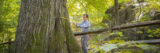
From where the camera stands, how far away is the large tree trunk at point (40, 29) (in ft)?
8.15

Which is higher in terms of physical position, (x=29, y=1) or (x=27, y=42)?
(x=29, y=1)

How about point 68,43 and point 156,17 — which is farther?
point 156,17

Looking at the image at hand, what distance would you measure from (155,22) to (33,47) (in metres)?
2.62

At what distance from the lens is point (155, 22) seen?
2.42 meters

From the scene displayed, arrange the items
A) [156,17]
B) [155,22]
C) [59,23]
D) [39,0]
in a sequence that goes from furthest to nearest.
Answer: [156,17] → [59,23] → [39,0] → [155,22]

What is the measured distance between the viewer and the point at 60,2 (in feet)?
9.58

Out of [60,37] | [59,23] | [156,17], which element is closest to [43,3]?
[59,23]

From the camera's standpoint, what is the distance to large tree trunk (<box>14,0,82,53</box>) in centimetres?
248

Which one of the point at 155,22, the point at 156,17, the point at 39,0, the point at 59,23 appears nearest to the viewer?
the point at 155,22

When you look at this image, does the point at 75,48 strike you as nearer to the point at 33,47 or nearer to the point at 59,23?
the point at 59,23

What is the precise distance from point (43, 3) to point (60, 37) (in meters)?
0.86

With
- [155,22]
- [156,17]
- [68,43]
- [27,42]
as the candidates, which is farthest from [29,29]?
[156,17]

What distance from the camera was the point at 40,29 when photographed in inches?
99.1

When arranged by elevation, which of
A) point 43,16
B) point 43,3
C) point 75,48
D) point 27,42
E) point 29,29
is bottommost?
point 75,48
